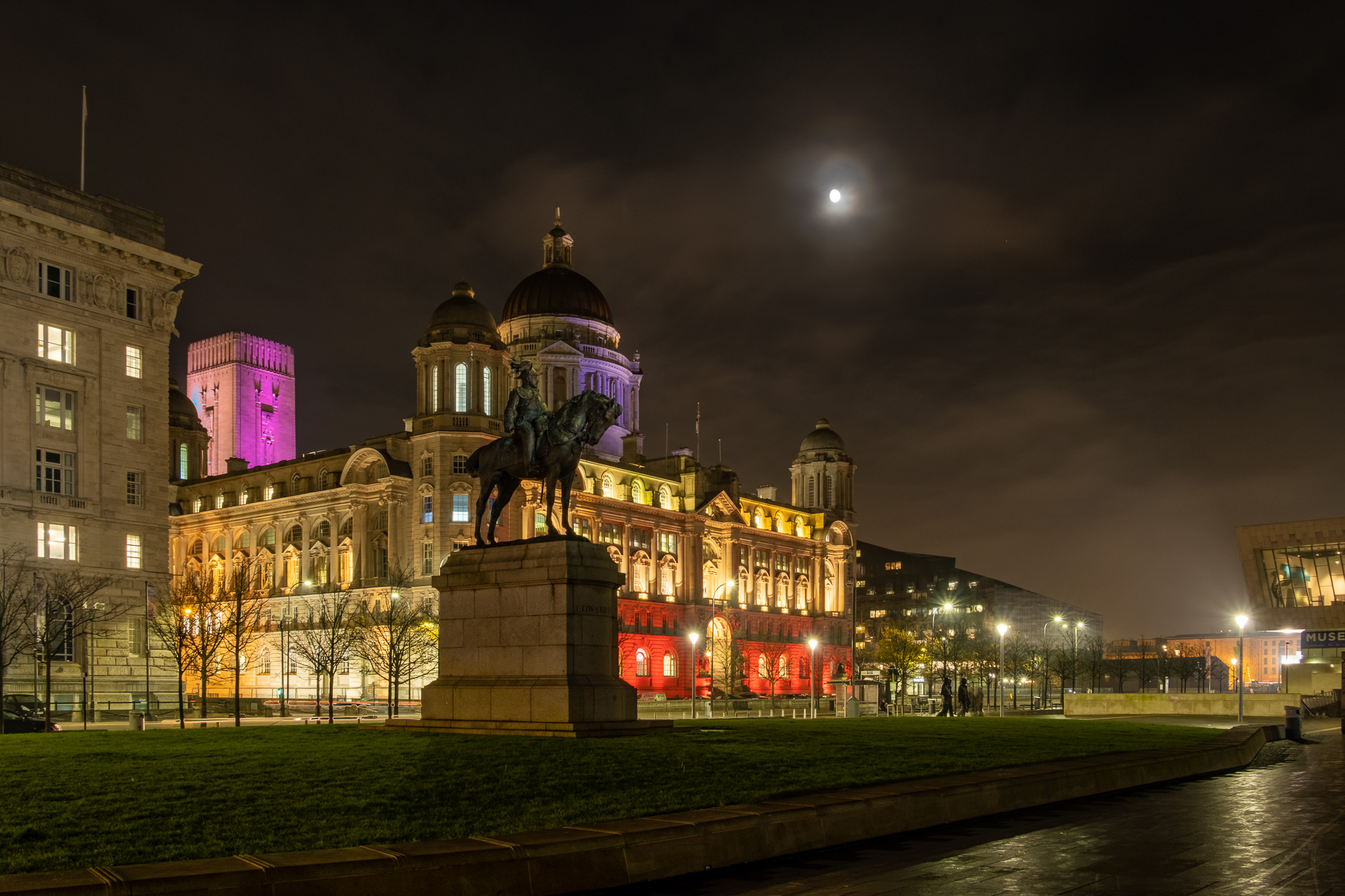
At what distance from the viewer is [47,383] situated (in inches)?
2448

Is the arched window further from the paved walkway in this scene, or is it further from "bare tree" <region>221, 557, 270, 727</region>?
the paved walkway

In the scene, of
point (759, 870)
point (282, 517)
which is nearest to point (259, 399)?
point (282, 517)

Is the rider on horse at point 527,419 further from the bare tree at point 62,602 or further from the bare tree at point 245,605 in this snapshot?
the bare tree at point 245,605

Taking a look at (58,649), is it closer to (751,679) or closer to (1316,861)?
(1316,861)

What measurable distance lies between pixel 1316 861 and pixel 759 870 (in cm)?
645

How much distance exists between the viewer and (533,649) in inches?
1018

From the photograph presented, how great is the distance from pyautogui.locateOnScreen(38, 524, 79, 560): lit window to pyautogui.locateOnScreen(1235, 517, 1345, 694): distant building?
10217 cm

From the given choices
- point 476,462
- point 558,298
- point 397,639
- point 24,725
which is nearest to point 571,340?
point 558,298

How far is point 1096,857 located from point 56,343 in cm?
6148

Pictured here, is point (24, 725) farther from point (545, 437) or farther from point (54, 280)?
point (54, 280)

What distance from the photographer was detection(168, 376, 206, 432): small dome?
137500 mm

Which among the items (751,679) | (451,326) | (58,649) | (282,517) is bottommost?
(751,679)

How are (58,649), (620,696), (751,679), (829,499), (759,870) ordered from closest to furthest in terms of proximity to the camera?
(759,870), (620,696), (58,649), (751,679), (829,499)

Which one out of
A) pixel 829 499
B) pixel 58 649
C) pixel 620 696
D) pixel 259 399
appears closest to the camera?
pixel 620 696
